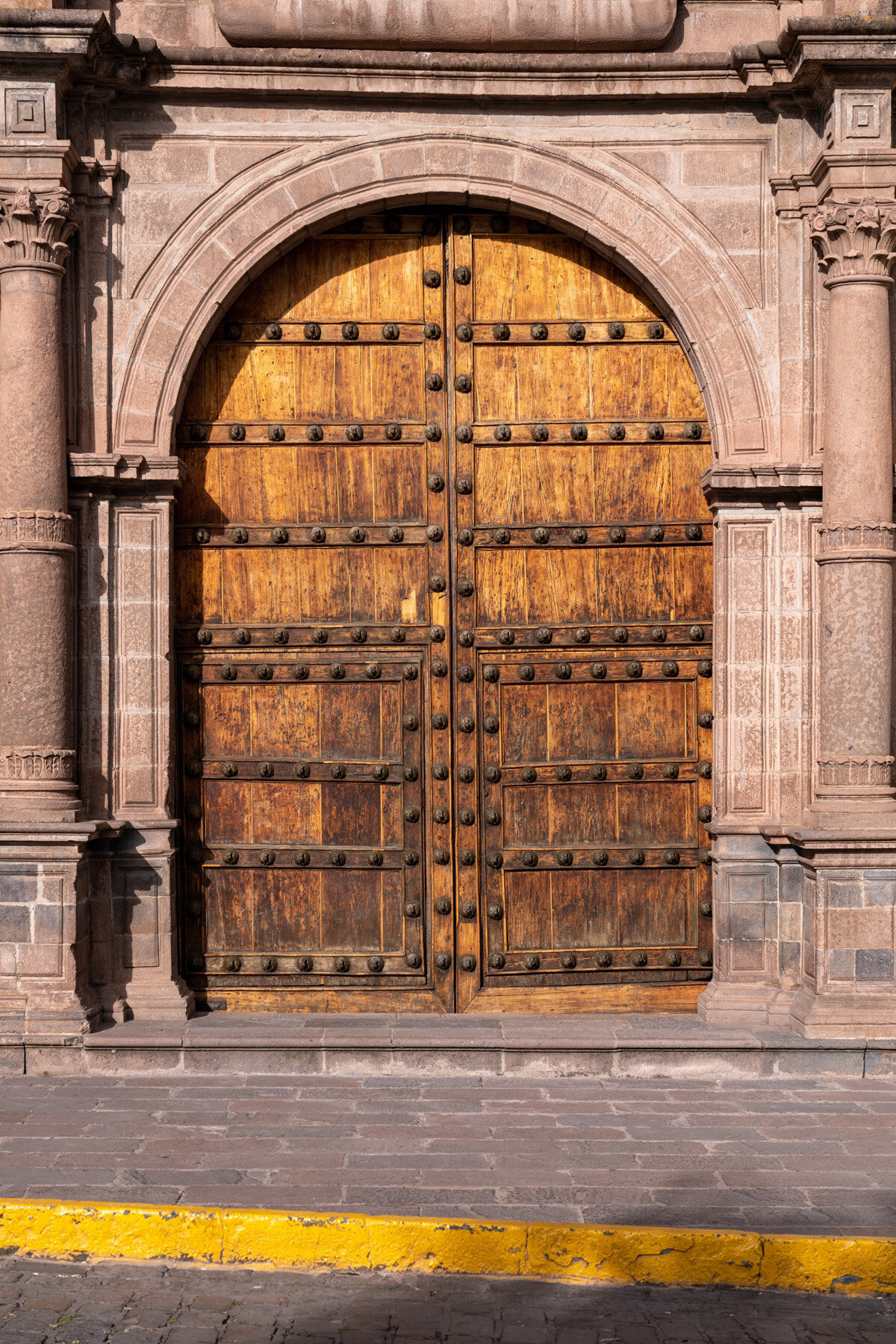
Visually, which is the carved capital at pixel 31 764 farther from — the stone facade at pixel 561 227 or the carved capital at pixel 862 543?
the carved capital at pixel 862 543

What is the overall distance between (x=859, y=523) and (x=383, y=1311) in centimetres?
388

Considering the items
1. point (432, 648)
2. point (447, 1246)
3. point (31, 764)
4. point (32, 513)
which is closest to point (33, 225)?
point (32, 513)

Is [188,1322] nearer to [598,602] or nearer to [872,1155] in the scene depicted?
[872,1155]

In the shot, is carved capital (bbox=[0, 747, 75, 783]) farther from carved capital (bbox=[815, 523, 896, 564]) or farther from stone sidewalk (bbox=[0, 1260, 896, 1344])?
carved capital (bbox=[815, 523, 896, 564])

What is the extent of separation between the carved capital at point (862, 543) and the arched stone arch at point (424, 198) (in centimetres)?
59

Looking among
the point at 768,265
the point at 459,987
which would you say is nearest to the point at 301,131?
the point at 768,265

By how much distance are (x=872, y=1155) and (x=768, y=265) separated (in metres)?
3.96

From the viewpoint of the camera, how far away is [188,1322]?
3.81 meters

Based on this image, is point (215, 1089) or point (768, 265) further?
point (768, 265)

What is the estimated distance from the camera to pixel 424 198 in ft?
21.3

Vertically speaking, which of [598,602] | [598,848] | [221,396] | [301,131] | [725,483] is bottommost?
[598,848]

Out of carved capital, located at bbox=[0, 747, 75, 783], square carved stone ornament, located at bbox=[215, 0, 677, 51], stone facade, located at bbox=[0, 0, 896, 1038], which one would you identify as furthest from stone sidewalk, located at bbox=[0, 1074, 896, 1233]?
square carved stone ornament, located at bbox=[215, 0, 677, 51]

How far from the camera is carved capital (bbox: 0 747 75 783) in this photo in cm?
607

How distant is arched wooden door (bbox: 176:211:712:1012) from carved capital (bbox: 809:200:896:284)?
103 centimetres
